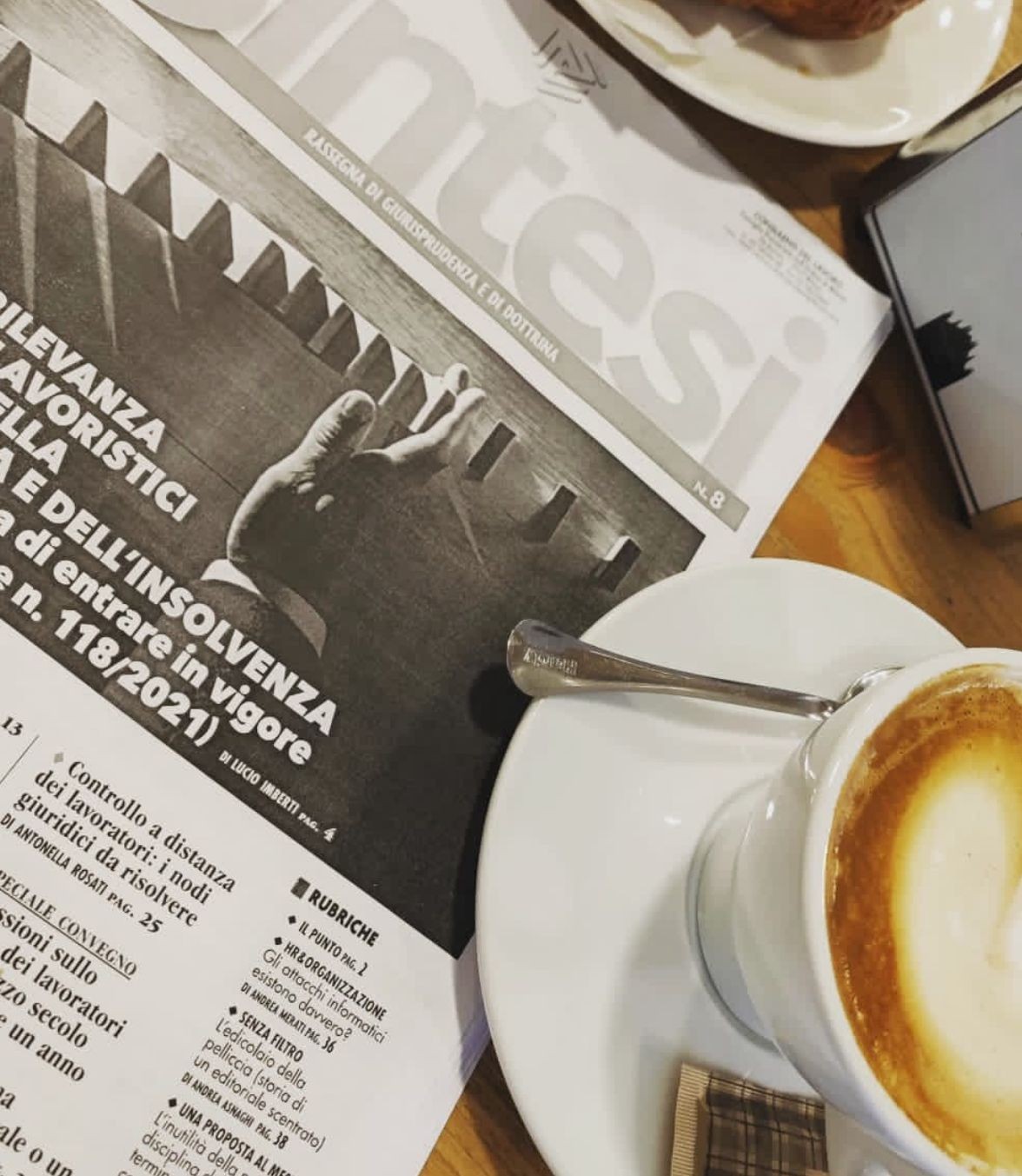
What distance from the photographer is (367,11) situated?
0.40m

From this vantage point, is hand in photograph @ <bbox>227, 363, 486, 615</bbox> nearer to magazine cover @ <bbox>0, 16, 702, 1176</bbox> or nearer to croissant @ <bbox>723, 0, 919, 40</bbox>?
magazine cover @ <bbox>0, 16, 702, 1176</bbox>

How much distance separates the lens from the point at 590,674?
0.36m

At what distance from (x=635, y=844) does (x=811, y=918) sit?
0.31ft

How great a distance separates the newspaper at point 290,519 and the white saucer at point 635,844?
28 millimetres

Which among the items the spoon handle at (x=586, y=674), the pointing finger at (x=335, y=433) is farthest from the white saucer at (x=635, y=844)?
the pointing finger at (x=335, y=433)

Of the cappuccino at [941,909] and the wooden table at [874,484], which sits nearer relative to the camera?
the cappuccino at [941,909]

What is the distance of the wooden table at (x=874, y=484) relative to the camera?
A: 446mm

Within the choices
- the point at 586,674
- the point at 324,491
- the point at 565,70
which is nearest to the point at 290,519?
the point at 324,491

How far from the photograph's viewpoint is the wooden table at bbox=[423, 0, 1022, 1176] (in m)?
0.45

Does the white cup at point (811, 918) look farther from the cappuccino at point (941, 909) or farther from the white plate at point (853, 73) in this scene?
the white plate at point (853, 73)

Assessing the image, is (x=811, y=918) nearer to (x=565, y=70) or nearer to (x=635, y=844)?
(x=635, y=844)

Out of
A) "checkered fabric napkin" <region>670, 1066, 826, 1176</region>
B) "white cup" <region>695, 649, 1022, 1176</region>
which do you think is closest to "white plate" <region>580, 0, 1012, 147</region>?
"white cup" <region>695, 649, 1022, 1176</region>

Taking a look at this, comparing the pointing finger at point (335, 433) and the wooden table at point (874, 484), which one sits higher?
the wooden table at point (874, 484)

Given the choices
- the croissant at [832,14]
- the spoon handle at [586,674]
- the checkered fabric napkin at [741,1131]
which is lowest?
the checkered fabric napkin at [741,1131]
